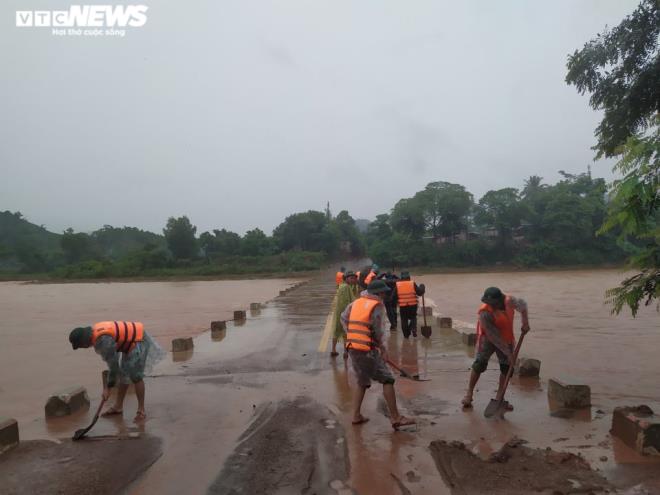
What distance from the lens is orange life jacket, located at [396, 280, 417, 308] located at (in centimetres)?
1016

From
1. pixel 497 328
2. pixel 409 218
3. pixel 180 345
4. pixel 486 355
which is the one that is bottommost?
pixel 180 345

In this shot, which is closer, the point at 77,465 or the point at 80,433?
the point at 77,465

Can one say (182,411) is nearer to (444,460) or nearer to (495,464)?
(444,460)

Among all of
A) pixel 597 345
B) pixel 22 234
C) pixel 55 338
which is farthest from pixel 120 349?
pixel 22 234

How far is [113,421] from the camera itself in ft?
18.7

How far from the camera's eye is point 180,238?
64.4 m

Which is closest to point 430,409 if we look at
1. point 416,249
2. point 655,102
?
Result: point 655,102

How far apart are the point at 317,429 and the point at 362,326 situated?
121 cm

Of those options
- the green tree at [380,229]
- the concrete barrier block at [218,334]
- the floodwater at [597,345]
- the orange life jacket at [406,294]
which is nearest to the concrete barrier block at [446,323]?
the floodwater at [597,345]

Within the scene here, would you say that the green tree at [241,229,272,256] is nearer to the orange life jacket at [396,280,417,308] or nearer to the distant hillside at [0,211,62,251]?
the distant hillside at [0,211,62,251]

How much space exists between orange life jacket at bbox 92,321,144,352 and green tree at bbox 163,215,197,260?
60992 mm

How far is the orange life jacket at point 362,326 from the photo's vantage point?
508 centimetres

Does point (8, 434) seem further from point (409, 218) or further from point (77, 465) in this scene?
point (409, 218)

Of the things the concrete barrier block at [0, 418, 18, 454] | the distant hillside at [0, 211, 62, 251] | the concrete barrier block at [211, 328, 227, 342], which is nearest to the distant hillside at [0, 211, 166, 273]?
the distant hillside at [0, 211, 62, 251]
